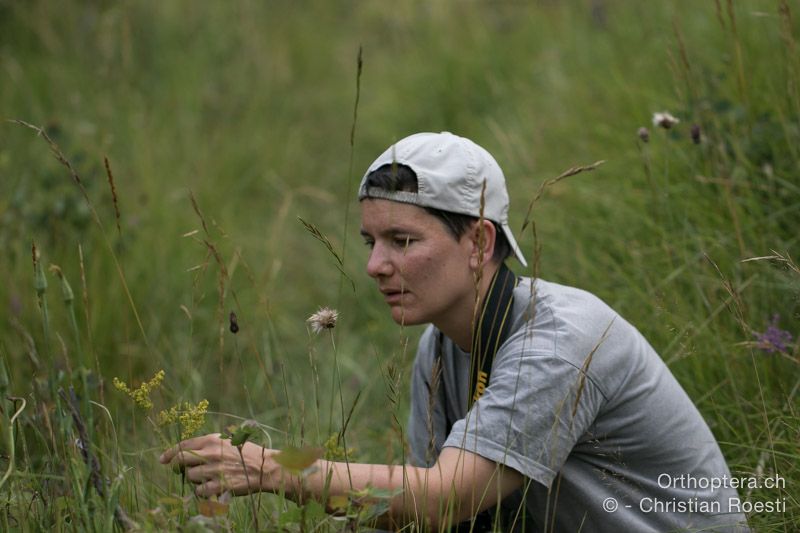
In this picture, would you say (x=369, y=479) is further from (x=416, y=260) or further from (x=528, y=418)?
(x=416, y=260)

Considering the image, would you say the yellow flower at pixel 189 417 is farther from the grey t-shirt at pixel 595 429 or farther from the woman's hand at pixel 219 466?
the grey t-shirt at pixel 595 429

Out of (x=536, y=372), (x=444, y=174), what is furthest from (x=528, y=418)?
(x=444, y=174)

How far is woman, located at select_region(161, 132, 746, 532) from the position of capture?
199 centimetres

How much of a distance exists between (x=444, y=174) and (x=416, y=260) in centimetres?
20

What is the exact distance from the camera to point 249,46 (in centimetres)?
698

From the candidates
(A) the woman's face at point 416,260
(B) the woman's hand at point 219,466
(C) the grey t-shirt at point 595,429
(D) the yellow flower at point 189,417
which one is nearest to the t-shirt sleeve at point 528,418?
(C) the grey t-shirt at point 595,429

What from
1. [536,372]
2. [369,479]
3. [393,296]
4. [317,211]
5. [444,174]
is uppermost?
[444,174]

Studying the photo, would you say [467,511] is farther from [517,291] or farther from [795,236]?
[795,236]

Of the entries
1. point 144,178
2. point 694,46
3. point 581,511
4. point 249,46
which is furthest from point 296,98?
point 581,511

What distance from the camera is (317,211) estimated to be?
18.7 feet

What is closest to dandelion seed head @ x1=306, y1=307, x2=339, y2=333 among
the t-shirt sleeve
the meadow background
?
the meadow background

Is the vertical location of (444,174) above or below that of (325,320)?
above

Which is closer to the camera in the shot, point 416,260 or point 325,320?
point 325,320

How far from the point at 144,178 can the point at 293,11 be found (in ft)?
12.8
